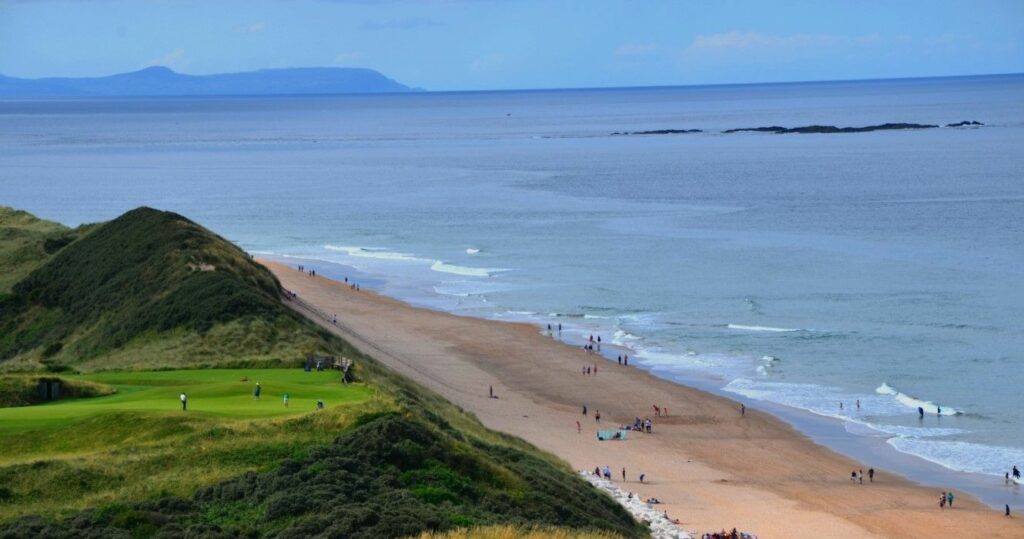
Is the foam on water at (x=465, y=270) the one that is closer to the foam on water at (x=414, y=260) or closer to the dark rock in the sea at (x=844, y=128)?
the foam on water at (x=414, y=260)

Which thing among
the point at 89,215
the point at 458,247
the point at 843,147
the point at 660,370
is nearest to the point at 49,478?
the point at 660,370

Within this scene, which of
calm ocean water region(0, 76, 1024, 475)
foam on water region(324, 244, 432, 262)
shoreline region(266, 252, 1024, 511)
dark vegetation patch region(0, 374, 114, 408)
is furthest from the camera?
foam on water region(324, 244, 432, 262)

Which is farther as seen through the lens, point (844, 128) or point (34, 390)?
point (844, 128)

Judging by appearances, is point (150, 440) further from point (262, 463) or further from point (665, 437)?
point (665, 437)

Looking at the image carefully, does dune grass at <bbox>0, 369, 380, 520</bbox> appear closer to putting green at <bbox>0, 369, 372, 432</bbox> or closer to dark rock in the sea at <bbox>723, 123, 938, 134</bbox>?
putting green at <bbox>0, 369, 372, 432</bbox>

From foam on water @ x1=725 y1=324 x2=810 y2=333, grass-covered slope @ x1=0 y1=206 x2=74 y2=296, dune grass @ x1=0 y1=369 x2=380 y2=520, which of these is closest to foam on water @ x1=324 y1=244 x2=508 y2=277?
foam on water @ x1=725 y1=324 x2=810 y2=333

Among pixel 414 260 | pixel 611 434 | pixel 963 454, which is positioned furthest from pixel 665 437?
pixel 414 260

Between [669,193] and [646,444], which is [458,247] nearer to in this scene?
[669,193]
